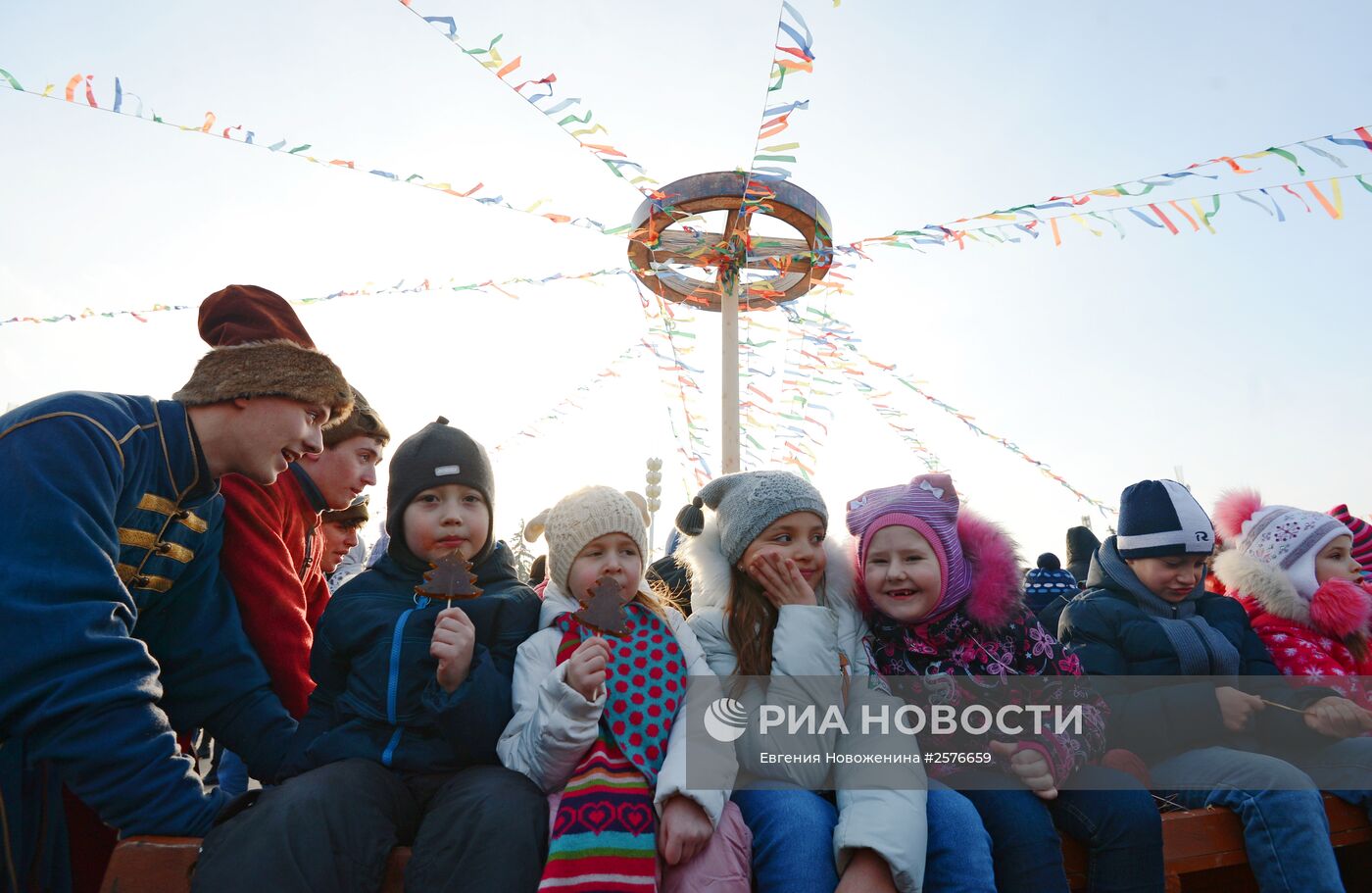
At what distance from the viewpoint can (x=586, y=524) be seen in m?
2.12

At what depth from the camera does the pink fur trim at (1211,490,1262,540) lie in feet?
11.3

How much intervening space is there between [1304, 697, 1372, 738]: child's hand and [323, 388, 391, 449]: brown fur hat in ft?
11.4

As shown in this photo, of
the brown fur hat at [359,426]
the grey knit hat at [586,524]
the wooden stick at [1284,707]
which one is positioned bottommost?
the wooden stick at [1284,707]

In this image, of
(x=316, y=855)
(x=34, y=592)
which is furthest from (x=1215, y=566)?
(x=34, y=592)

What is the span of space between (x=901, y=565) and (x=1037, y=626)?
464mm

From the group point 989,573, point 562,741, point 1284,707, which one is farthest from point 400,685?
point 1284,707

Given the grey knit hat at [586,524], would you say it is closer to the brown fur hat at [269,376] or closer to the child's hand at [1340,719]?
the brown fur hat at [269,376]

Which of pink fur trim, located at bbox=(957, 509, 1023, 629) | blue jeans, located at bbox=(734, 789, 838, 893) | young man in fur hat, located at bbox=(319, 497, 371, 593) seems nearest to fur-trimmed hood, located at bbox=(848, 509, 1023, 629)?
pink fur trim, located at bbox=(957, 509, 1023, 629)

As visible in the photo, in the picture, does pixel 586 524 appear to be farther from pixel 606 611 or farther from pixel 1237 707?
pixel 1237 707

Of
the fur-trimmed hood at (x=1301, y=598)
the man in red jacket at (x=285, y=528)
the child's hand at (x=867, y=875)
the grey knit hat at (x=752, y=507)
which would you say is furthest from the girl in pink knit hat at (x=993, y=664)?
the man in red jacket at (x=285, y=528)

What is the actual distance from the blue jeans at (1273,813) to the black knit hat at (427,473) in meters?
2.32

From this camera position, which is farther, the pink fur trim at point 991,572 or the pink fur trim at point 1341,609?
the pink fur trim at point 1341,609

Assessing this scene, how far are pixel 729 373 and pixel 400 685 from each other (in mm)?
5616

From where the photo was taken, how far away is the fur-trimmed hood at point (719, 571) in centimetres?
229
